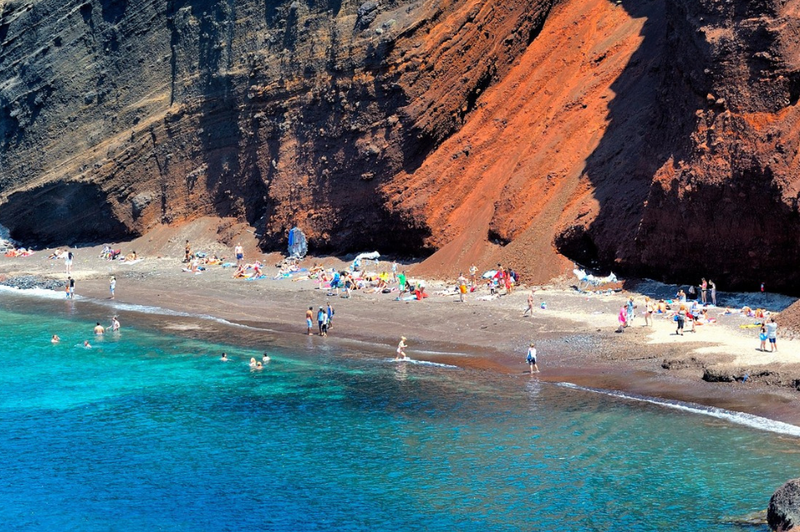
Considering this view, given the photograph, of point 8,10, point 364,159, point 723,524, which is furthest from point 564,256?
point 8,10

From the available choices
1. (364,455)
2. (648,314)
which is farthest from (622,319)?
(364,455)

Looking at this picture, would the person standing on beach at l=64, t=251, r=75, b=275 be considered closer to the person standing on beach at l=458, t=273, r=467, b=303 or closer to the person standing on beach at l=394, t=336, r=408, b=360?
the person standing on beach at l=458, t=273, r=467, b=303

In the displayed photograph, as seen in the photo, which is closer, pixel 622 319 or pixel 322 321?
pixel 622 319

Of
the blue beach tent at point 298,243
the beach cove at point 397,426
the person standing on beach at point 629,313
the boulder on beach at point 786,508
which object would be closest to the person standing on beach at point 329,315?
the beach cove at point 397,426

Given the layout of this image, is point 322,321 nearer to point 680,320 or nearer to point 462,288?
point 462,288

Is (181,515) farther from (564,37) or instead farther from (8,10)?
(8,10)
